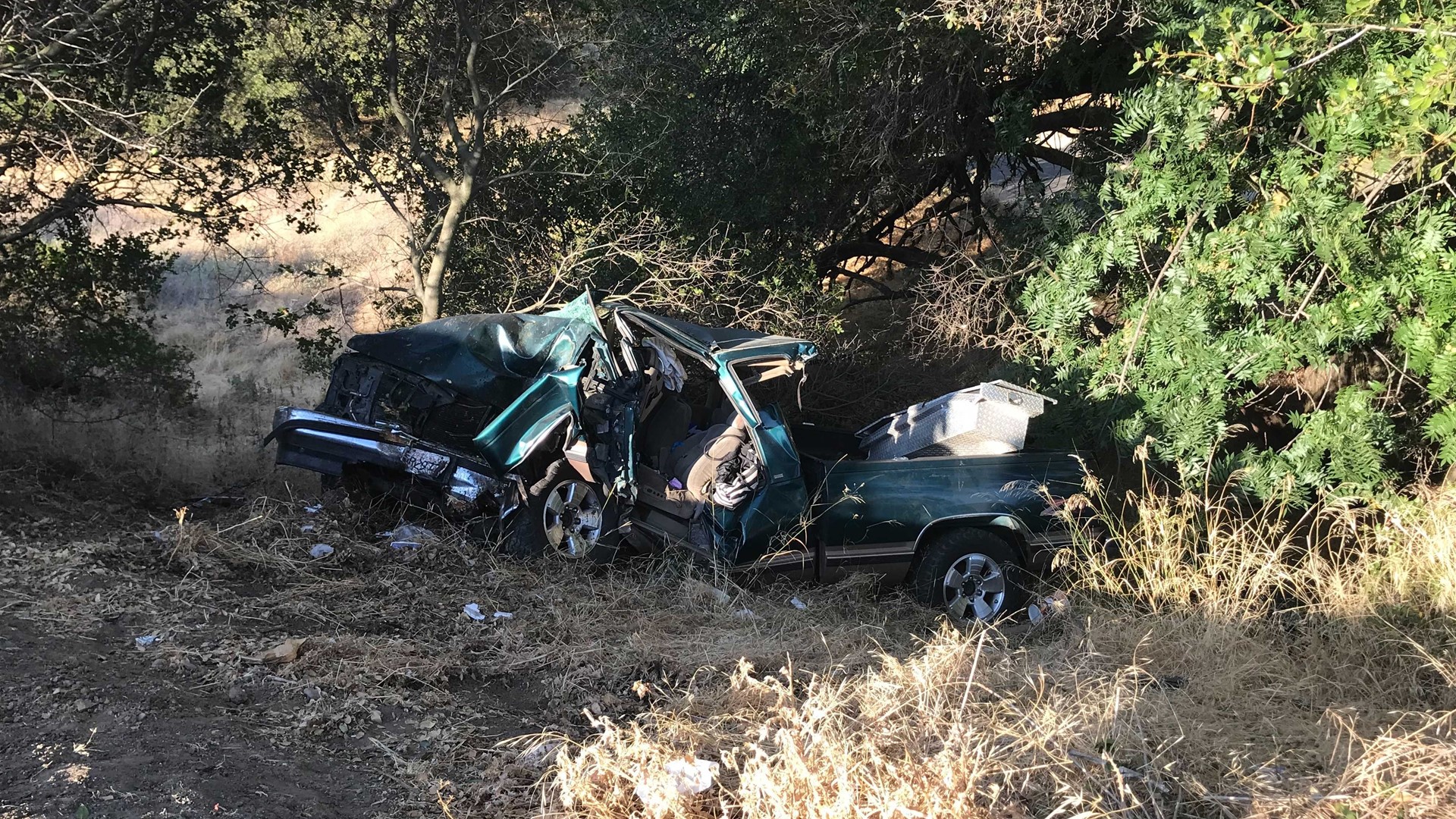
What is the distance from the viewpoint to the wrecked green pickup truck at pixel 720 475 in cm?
668

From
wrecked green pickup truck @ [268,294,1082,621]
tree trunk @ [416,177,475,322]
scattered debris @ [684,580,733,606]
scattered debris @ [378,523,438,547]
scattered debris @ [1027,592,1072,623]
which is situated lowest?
scattered debris @ [1027,592,1072,623]

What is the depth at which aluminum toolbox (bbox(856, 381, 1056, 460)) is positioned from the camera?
7.10m

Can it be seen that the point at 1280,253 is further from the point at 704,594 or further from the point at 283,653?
the point at 283,653

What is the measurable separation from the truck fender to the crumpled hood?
9.29 feet

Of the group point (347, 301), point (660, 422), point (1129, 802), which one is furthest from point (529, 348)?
point (347, 301)

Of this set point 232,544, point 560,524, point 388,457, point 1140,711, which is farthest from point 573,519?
point 1140,711

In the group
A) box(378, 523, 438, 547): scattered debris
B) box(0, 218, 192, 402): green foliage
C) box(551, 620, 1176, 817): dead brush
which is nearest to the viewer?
box(551, 620, 1176, 817): dead brush

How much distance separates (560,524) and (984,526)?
→ 2832 mm

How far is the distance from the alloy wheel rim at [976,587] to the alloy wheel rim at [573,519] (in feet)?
7.77

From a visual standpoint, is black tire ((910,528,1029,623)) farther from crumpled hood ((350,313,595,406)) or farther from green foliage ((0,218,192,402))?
green foliage ((0,218,192,402))

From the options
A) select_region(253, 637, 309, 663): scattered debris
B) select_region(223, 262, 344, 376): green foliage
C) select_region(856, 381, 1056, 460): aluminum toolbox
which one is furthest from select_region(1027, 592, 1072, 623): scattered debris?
select_region(223, 262, 344, 376): green foliage

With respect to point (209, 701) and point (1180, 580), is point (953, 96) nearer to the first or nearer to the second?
point (1180, 580)

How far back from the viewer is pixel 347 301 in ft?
62.7

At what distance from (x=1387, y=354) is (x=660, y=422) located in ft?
17.6
